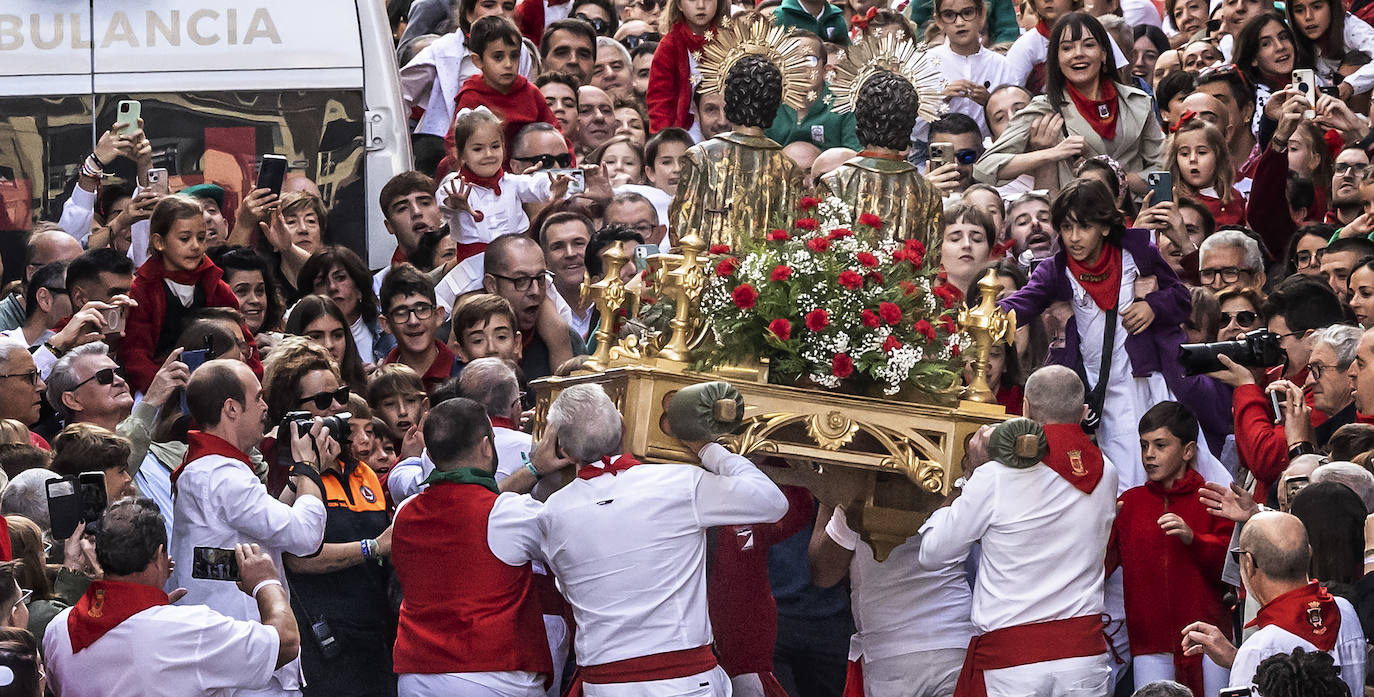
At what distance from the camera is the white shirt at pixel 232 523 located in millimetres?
7207

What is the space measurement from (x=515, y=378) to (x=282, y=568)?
1.21m

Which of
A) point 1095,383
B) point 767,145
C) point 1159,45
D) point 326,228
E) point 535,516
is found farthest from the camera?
point 1159,45

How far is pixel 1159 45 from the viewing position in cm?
1468

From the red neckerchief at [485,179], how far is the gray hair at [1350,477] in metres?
5.30

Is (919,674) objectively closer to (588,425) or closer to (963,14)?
(588,425)

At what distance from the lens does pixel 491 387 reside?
8125mm

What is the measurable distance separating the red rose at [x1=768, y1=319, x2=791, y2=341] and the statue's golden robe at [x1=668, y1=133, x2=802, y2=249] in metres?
0.64

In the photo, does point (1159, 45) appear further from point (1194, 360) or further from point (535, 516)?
point (535, 516)

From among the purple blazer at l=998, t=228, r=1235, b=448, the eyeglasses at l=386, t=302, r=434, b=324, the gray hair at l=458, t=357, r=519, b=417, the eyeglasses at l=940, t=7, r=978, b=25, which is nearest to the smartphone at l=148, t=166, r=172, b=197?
the eyeglasses at l=386, t=302, r=434, b=324

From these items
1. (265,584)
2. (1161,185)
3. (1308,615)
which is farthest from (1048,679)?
(1161,185)

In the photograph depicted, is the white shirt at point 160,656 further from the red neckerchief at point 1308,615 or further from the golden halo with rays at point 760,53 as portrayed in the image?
the red neckerchief at point 1308,615

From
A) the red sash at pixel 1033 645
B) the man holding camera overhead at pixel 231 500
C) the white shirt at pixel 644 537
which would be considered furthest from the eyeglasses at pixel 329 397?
the red sash at pixel 1033 645

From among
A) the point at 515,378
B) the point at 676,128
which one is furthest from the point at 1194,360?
the point at 676,128

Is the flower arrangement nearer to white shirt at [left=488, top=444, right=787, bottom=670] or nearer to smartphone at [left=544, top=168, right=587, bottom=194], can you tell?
white shirt at [left=488, top=444, right=787, bottom=670]
